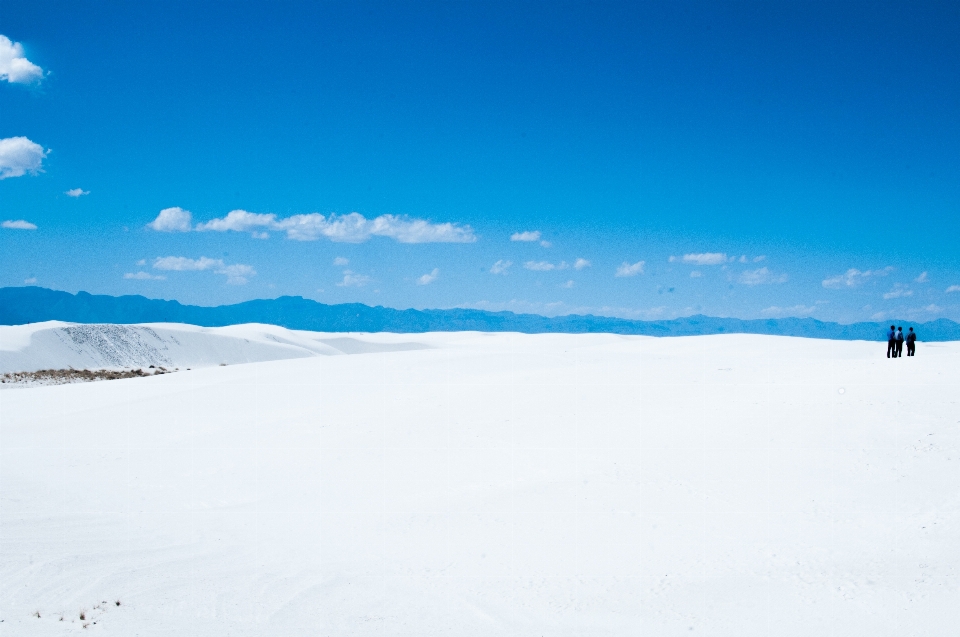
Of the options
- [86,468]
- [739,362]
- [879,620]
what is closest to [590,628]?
[879,620]

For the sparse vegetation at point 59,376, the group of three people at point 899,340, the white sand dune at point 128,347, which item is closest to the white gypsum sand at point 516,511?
the group of three people at point 899,340

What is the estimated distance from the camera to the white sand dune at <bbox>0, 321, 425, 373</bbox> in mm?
41906

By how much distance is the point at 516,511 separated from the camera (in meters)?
10.7

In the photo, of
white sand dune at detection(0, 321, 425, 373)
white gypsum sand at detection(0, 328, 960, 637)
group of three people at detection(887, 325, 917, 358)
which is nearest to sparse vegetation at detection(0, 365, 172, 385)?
white sand dune at detection(0, 321, 425, 373)

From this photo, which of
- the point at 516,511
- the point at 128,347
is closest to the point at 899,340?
the point at 516,511

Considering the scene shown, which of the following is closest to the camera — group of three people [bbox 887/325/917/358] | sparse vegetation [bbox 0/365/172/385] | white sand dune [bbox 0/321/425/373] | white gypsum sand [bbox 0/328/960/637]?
white gypsum sand [bbox 0/328/960/637]

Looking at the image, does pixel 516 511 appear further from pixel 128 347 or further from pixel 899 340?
pixel 128 347

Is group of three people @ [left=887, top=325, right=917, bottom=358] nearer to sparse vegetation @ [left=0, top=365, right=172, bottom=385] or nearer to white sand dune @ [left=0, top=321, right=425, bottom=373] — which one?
sparse vegetation @ [left=0, top=365, right=172, bottom=385]

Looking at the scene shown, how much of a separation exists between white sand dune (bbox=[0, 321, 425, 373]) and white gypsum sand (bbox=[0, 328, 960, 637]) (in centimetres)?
2648

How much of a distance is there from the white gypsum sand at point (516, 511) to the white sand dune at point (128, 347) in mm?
26483

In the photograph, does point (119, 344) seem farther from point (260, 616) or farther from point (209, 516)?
point (260, 616)

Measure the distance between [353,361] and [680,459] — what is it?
A: 57.1 feet

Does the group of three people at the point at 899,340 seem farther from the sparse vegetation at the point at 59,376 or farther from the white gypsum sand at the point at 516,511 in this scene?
the sparse vegetation at the point at 59,376

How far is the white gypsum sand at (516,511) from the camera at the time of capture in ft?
24.9
